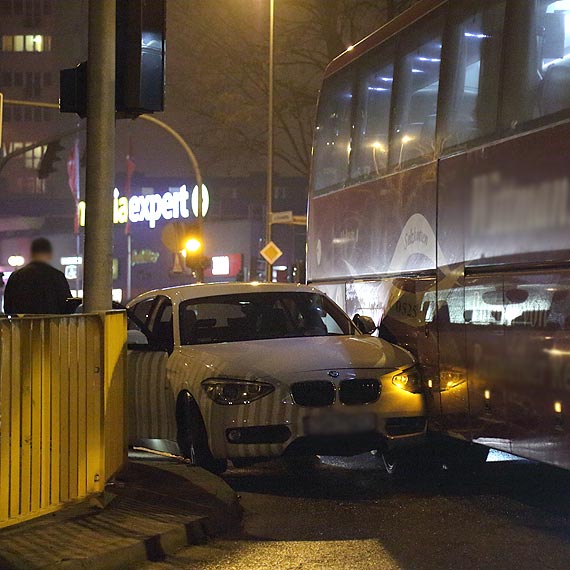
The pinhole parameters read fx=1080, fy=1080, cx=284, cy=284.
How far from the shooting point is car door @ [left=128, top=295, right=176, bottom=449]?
379 inches

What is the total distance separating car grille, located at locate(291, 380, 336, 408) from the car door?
139cm

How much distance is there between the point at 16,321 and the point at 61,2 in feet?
299

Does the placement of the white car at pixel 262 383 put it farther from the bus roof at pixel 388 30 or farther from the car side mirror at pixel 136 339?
the bus roof at pixel 388 30

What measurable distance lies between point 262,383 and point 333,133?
4556 millimetres

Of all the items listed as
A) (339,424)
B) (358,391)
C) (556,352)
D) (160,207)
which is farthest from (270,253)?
(160,207)

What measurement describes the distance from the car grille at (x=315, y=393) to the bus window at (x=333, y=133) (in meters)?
3.51

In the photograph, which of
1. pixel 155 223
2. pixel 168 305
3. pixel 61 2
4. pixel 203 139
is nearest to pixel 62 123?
pixel 61 2

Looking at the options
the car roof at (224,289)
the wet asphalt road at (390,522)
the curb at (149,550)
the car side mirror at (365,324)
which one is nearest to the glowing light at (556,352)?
the wet asphalt road at (390,522)

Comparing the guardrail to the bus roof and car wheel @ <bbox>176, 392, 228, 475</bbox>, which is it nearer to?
car wheel @ <bbox>176, 392, 228, 475</bbox>

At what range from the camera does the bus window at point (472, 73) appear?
8.29 m

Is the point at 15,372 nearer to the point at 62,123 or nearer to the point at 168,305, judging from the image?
the point at 168,305

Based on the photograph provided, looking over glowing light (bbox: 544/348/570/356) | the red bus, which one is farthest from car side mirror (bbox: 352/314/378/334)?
glowing light (bbox: 544/348/570/356)

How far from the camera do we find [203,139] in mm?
31750

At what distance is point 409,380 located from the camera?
29.8 ft
